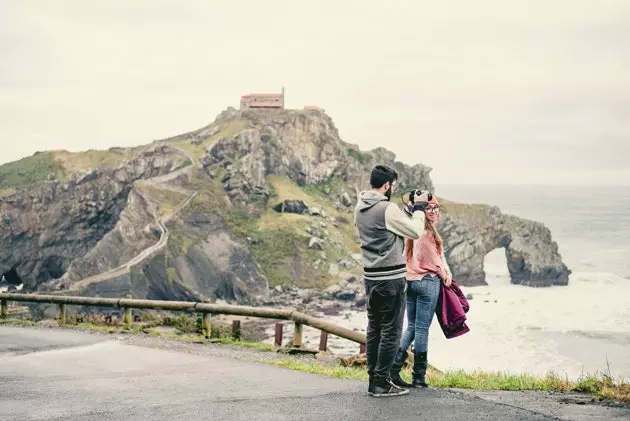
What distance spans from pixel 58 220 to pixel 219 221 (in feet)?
125

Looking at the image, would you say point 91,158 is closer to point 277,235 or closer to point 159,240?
point 277,235

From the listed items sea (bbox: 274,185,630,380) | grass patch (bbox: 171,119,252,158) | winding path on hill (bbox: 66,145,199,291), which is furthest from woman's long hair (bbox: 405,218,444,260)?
grass patch (bbox: 171,119,252,158)

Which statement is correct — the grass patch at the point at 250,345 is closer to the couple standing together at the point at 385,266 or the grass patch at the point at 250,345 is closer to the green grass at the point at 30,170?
the couple standing together at the point at 385,266

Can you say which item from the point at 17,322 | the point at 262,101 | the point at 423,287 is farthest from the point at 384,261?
the point at 262,101

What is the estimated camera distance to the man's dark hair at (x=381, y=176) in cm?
718

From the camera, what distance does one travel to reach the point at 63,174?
563 feet

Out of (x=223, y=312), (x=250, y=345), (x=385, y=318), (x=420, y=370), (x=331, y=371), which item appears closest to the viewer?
(x=385, y=318)

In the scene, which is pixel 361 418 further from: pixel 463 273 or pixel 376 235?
pixel 463 273

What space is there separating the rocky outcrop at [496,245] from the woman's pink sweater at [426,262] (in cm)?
13140

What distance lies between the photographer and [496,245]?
497ft

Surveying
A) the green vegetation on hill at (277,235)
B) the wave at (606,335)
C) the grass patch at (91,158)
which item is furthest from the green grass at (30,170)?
the wave at (606,335)

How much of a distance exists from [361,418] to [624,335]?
85.0 m

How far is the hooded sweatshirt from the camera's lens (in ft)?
23.1

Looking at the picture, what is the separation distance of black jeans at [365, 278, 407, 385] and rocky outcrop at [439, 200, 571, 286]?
132 meters
